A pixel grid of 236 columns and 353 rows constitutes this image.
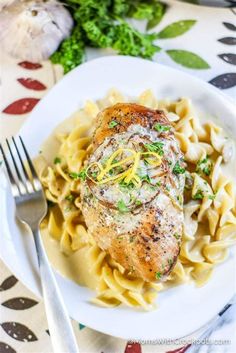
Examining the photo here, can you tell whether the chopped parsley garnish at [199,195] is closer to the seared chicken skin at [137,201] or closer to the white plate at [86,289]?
the seared chicken skin at [137,201]

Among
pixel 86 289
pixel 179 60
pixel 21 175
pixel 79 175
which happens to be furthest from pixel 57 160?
pixel 179 60

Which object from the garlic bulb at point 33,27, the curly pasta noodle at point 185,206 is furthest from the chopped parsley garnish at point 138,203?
the garlic bulb at point 33,27

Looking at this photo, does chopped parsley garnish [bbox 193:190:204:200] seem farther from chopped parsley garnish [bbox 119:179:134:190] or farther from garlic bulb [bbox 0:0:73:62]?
garlic bulb [bbox 0:0:73:62]

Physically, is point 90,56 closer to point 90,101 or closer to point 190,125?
point 90,101

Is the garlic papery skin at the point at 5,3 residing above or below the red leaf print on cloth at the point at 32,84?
above

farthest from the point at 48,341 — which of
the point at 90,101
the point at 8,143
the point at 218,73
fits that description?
the point at 218,73
